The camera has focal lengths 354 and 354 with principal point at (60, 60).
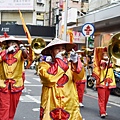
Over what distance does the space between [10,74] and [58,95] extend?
6.37 ft

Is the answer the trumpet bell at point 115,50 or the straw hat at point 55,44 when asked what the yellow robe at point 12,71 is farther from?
the trumpet bell at point 115,50

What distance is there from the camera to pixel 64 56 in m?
4.34

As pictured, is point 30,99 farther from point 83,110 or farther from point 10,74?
point 10,74

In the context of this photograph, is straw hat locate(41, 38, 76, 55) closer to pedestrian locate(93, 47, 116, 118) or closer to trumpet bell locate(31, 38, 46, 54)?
trumpet bell locate(31, 38, 46, 54)

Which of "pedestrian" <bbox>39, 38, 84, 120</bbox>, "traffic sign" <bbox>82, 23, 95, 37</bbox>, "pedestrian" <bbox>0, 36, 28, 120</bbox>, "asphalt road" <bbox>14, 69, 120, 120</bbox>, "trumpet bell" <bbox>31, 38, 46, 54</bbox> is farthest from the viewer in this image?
"traffic sign" <bbox>82, 23, 95, 37</bbox>

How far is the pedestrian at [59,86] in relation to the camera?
4254 millimetres

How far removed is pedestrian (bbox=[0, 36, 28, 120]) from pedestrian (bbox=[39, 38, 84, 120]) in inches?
65.0

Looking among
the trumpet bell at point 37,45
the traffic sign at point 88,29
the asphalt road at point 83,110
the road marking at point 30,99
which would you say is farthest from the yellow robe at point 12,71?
the traffic sign at point 88,29

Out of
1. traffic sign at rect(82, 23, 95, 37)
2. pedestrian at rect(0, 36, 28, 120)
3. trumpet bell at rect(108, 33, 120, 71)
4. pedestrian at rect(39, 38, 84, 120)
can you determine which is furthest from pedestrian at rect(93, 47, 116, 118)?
traffic sign at rect(82, 23, 95, 37)

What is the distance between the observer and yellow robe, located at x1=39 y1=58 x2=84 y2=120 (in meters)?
4.26

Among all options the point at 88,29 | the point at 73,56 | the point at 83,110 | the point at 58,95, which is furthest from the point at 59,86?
the point at 88,29

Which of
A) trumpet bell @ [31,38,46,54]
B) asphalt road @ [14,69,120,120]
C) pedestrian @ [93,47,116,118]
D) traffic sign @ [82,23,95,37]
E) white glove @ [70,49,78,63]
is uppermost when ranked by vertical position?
traffic sign @ [82,23,95,37]

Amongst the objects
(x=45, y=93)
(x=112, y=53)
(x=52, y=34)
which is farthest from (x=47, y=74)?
(x=52, y=34)

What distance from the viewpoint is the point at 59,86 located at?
4.29 meters
